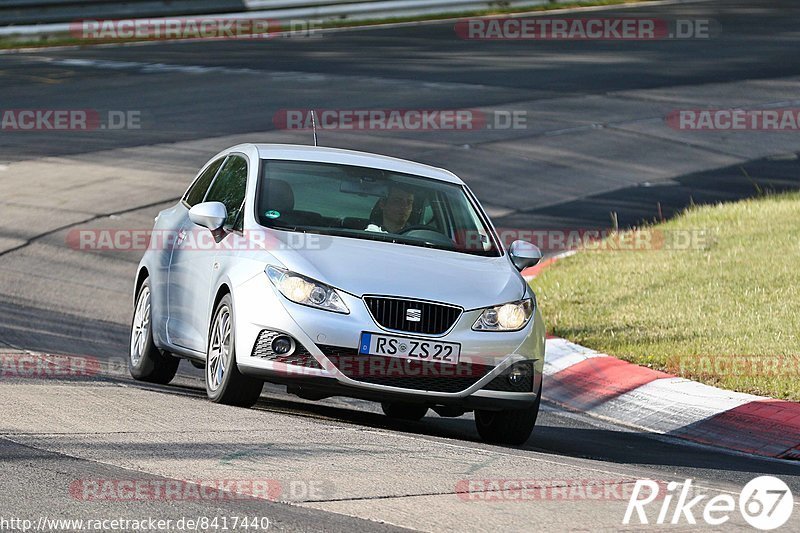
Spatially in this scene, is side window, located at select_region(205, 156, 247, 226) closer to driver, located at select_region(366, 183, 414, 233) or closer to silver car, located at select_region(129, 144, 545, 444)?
silver car, located at select_region(129, 144, 545, 444)

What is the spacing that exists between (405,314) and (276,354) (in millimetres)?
754

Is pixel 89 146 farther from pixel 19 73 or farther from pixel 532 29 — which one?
pixel 532 29

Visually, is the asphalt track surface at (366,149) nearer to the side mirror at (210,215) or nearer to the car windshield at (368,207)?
the side mirror at (210,215)

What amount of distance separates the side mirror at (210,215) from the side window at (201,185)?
3.37 ft

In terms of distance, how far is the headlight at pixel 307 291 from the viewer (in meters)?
8.16

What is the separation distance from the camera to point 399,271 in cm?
835

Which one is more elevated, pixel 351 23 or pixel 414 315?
pixel 414 315

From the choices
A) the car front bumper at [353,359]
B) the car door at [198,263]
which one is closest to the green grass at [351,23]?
the car door at [198,263]

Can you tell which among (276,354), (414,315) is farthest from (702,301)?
(276,354)

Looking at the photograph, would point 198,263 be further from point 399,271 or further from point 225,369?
point 399,271

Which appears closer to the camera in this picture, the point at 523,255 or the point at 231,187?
the point at 523,255

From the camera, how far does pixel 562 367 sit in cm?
1157

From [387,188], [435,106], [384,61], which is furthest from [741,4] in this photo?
[387,188]

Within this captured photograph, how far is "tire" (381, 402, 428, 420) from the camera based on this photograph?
32.2 ft
